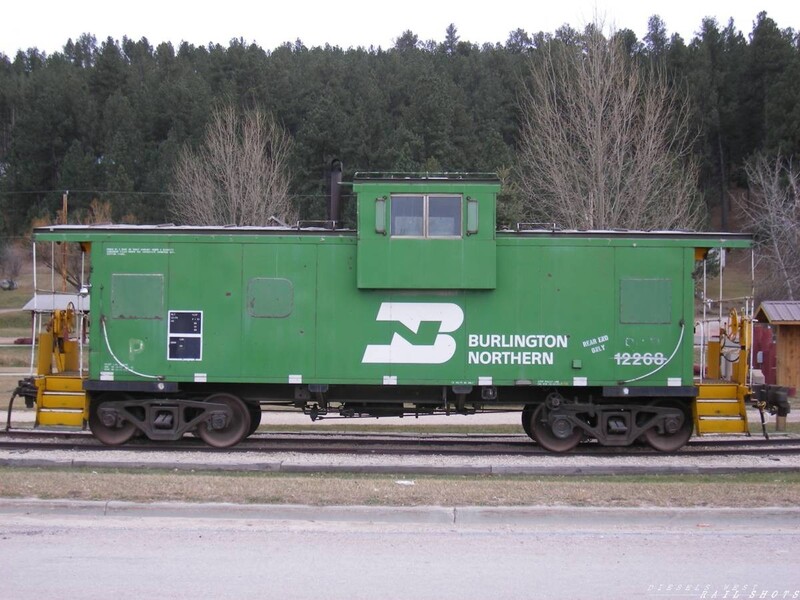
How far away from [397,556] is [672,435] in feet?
27.0

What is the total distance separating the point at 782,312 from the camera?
24.8 m

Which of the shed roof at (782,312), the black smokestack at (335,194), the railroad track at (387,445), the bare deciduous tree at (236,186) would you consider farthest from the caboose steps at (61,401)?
the bare deciduous tree at (236,186)

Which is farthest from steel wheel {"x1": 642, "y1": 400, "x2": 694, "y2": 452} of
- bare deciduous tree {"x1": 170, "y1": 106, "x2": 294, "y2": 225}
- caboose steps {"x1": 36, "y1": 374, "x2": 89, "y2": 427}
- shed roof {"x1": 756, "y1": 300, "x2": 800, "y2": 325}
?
bare deciduous tree {"x1": 170, "y1": 106, "x2": 294, "y2": 225}

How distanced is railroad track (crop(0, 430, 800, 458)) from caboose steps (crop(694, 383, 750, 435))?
0.51 meters

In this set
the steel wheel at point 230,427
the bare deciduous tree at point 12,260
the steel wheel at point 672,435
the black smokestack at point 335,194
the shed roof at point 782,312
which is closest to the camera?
the steel wheel at point 672,435

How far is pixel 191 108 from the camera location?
72.9 m

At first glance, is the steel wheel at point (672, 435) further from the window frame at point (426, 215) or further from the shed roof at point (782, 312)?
the shed roof at point (782, 312)

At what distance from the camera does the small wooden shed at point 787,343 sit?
24.8m

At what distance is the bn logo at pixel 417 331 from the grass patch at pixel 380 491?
300cm

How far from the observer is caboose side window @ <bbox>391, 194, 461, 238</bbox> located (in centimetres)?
1341

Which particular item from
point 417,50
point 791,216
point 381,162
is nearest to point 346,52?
point 417,50

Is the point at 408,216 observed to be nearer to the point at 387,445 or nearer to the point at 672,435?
the point at 387,445

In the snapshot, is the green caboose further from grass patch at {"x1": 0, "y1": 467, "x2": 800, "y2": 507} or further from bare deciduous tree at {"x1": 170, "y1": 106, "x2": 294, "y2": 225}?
bare deciduous tree at {"x1": 170, "y1": 106, "x2": 294, "y2": 225}

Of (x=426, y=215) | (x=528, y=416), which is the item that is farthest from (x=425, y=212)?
(x=528, y=416)
